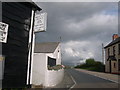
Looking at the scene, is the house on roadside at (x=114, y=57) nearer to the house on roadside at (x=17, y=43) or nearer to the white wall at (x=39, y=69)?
the white wall at (x=39, y=69)

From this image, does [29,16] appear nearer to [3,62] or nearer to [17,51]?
[17,51]

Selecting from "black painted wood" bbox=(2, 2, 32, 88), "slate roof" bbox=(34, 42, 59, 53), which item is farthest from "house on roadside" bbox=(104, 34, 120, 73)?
"black painted wood" bbox=(2, 2, 32, 88)

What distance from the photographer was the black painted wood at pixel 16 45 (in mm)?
8469

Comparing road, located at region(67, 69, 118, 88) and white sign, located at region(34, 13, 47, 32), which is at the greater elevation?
white sign, located at region(34, 13, 47, 32)

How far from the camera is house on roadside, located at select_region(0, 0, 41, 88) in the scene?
8422 mm

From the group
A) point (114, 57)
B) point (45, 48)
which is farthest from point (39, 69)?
point (114, 57)

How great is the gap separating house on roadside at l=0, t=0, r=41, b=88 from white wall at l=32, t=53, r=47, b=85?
1288 mm

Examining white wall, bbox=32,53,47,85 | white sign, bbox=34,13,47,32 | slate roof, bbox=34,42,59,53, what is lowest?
white wall, bbox=32,53,47,85

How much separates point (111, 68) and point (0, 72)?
3117cm

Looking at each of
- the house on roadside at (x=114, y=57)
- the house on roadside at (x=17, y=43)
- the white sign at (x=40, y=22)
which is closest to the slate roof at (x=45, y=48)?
the house on roadside at (x=114, y=57)

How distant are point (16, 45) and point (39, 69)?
3073 millimetres

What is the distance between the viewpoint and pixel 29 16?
10375mm

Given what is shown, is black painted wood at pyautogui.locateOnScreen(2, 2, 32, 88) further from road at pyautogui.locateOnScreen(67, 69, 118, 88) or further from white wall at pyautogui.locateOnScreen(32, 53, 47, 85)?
road at pyautogui.locateOnScreen(67, 69, 118, 88)

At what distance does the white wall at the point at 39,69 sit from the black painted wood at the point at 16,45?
162 cm
